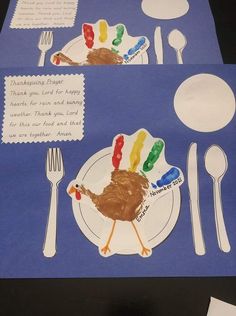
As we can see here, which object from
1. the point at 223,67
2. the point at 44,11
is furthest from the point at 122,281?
the point at 44,11

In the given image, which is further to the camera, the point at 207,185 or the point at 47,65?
the point at 47,65

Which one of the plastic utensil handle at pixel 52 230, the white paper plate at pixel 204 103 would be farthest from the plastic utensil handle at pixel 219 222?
the plastic utensil handle at pixel 52 230

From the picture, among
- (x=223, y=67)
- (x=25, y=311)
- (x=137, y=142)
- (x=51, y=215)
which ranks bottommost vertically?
(x=25, y=311)

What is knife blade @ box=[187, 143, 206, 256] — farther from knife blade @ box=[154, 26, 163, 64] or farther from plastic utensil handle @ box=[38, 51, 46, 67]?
plastic utensil handle @ box=[38, 51, 46, 67]

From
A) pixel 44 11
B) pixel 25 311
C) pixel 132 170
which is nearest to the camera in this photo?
pixel 25 311

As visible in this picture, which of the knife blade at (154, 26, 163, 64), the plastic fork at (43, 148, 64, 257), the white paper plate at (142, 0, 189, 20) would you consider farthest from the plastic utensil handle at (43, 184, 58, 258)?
the white paper plate at (142, 0, 189, 20)

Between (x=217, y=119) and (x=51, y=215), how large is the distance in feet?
1.03

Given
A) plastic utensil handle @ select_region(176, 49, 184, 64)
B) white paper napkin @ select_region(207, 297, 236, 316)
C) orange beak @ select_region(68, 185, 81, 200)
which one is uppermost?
plastic utensil handle @ select_region(176, 49, 184, 64)

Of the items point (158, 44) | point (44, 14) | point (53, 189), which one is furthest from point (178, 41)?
point (53, 189)

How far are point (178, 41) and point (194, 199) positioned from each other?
14.1 inches

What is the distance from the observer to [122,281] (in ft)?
1.57

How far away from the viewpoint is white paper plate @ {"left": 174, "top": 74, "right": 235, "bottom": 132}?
1.96 feet

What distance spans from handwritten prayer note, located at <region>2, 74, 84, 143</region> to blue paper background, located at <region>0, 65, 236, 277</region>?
1 centimetres

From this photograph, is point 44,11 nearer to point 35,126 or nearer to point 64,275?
point 35,126
